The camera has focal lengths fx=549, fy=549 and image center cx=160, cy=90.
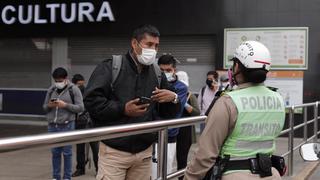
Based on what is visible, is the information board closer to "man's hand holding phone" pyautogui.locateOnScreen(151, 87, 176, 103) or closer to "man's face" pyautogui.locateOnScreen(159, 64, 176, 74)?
"man's face" pyautogui.locateOnScreen(159, 64, 176, 74)

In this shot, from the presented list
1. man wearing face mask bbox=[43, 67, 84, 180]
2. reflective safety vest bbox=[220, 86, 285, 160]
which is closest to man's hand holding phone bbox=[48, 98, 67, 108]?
man wearing face mask bbox=[43, 67, 84, 180]

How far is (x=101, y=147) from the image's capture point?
385 cm

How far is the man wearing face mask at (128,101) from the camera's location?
3.78 m

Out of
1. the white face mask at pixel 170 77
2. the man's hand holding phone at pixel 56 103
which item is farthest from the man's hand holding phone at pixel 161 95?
the man's hand holding phone at pixel 56 103

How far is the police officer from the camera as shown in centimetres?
308

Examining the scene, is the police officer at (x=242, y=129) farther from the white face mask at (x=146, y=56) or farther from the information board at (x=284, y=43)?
the information board at (x=284, y=43)

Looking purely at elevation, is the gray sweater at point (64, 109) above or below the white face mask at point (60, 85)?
below

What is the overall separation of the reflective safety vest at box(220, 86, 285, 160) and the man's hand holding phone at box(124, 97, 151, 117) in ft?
2.58

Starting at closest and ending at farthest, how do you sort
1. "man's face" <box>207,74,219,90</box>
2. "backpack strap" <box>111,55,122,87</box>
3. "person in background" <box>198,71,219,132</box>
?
"backpack strap" <box>111,55,122,87</box> < "person in background" <box>198,71,219,132</box> < "man's face" <box>207,74,219,90</box>

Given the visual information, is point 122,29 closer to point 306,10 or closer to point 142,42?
point 306,10

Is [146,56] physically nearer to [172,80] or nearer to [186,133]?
[172,80]

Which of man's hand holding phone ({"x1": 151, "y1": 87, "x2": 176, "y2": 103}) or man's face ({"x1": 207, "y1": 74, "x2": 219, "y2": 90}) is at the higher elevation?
man's face ({"x1": 207, "y1": 74, "x2": 219, "y2": 90})

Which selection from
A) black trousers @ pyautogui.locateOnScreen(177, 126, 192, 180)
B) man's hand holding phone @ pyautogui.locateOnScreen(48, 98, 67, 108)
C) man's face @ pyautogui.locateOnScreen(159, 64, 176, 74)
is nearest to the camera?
man's face @ pyautogui.locateOnScreen(159, 64, 176, 74)

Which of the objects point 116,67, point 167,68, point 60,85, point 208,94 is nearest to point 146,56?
point 116,67
